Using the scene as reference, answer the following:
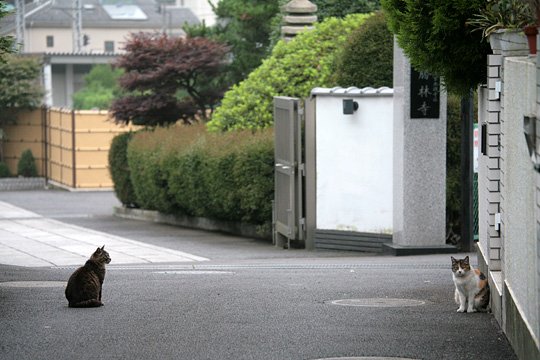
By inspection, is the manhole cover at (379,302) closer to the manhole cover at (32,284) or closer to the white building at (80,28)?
the manhole cover at (32,284)

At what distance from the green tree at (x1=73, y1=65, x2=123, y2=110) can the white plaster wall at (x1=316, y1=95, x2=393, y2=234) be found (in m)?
55.3

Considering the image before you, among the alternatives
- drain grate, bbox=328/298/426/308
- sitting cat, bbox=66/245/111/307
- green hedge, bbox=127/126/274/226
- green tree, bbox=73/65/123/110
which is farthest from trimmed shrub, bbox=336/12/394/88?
green tree, bbox=73/65/123/110

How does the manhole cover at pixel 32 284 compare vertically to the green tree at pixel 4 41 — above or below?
below

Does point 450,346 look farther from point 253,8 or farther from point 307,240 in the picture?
point 253,8

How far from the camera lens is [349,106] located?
19.7 metres

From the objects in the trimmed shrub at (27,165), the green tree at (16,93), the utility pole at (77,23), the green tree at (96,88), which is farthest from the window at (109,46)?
the trimmed shrub at (27,165)

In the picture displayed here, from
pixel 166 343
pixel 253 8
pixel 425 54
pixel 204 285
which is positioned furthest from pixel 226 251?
pixel 253 8

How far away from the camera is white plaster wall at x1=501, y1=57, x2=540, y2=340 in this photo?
25.8 ft

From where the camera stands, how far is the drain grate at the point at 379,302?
11.6 m

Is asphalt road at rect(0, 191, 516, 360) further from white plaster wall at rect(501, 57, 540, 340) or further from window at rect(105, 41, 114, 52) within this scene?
window at rect(105, 41, 114, 52)

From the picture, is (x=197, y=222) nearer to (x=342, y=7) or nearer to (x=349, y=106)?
(x=342, y=7)

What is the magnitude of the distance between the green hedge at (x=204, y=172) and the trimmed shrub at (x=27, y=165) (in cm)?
1824

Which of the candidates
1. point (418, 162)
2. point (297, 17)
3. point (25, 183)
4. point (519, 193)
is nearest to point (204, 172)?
point (297, 17)

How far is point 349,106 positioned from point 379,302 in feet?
27.0
